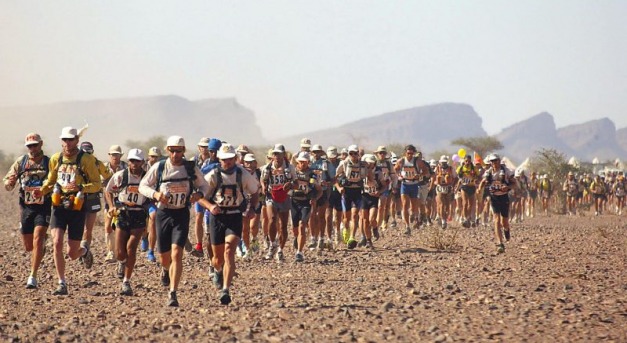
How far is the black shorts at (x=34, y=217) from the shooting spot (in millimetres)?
12617

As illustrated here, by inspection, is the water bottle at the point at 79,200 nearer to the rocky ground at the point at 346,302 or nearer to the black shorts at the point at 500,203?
the rocky ground at the point at 346,302

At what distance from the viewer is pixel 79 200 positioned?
1206 centimetres

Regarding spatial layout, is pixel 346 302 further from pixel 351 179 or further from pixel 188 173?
pixel 351 179

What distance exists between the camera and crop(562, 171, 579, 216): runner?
43.3 meters

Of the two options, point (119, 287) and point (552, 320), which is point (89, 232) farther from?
point (552, 320)

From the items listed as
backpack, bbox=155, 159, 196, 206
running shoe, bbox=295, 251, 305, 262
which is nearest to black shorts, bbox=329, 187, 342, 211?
Answer: running shoe, bbox=295, 251, 305, 262

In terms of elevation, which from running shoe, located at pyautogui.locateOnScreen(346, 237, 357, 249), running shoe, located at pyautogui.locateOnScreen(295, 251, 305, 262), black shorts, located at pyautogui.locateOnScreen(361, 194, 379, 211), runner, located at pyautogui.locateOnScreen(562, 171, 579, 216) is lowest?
running shoe, located at pyautogui.locateOnScreen(295, 251, 305, 262)

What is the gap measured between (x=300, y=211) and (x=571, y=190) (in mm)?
29131

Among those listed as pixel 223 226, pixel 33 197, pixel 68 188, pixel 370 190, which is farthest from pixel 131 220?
pixel 370 190

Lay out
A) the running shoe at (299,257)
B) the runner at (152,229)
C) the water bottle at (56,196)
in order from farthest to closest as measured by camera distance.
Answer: the running shoe at (299,257) < the runner at (152,229) < the water bottle at (56,196)

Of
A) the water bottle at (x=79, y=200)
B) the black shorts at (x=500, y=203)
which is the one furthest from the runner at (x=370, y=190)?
the water bottle at (x=79, y=200)

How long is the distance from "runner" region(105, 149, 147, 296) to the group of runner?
1 centimetres

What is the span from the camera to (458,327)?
379 inches

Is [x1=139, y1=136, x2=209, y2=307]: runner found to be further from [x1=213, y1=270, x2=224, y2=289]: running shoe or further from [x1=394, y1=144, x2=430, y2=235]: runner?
[x1=394, y1=144, x2=430, y2=235]: runner
